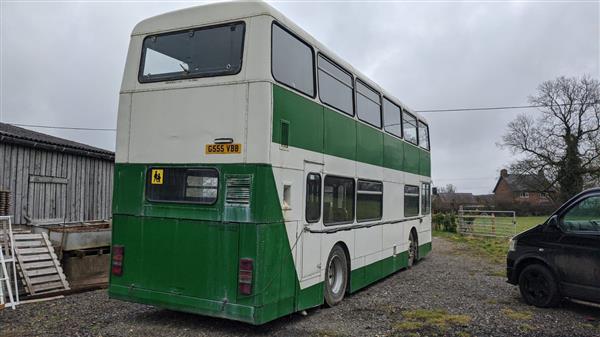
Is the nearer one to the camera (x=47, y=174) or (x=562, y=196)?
(x=47, y=174)

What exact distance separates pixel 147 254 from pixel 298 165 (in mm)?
2373

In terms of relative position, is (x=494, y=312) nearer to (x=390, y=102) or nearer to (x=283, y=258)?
(x=283, y=258)

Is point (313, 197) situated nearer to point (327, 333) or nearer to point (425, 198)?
point (327, 333)

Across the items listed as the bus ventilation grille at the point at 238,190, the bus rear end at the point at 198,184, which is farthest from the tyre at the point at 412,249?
the bus ventilation grille at the point at 238,190

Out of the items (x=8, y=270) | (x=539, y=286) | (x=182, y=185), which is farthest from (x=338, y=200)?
(x=8, y=270)

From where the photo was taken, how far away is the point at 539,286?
25.7 feet

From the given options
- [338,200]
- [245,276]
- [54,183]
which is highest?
[54,183]

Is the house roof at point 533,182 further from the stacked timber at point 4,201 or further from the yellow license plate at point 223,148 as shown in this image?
the yellow license plate at point 223,148

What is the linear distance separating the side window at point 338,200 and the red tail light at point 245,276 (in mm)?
1923

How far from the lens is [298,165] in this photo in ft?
21.1

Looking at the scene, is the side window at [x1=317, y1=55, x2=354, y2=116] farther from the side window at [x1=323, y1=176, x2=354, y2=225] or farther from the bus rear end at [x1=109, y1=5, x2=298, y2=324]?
the bus rear end at [x1=109, y1=5, x2=298, y2=324]

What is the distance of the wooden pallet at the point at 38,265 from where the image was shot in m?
8.12

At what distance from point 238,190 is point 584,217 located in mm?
5630

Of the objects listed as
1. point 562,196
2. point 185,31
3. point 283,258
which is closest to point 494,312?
point 283,258
